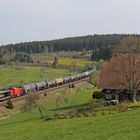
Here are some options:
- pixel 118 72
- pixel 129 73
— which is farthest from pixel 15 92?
pixel 129 73

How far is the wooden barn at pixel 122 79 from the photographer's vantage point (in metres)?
51.7

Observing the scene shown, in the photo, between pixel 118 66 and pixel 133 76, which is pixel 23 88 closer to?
pixel 118 66

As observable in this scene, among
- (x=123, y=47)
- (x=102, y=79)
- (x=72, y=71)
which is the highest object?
(x=123, y=47)

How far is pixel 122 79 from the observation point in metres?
53.7

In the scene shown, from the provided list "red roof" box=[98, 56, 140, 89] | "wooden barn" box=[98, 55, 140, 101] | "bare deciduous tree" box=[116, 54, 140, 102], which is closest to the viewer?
"bare deciduous tree" box=[116, 54, 140, 102]

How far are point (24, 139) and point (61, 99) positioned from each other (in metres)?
38.8

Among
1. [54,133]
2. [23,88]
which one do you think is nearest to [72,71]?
[23,88]

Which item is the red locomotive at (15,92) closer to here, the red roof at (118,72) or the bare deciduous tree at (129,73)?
the red roof at (118,72)

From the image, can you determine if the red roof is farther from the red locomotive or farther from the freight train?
the red locomotive

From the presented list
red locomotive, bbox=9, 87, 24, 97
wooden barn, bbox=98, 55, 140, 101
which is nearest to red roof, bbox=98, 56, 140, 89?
Result: wooden barn, bbox=98, 55, 140, 101

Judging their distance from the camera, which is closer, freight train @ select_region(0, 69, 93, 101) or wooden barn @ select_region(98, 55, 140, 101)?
wooden barn @ select_region(98, 55, 140, 101)

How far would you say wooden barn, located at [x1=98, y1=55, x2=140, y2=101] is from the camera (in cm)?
5172

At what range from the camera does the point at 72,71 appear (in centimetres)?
17125

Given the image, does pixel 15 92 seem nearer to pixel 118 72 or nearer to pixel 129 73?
pixel 118 72
